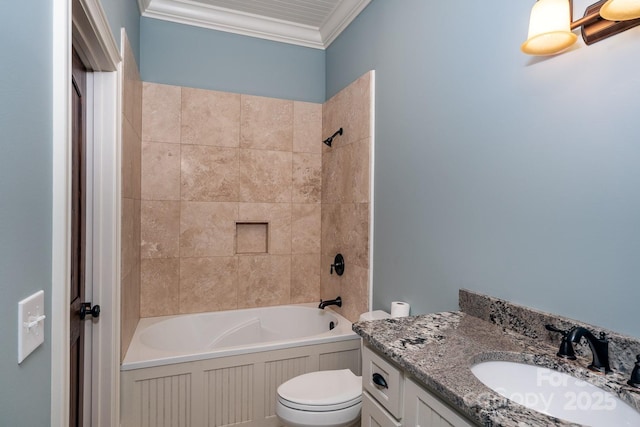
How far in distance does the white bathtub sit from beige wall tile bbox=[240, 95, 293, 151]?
4.38ft

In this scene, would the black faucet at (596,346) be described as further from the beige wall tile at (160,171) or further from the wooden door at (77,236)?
the beige wall tile at (160,171)

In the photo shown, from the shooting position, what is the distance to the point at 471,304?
4.90 feet

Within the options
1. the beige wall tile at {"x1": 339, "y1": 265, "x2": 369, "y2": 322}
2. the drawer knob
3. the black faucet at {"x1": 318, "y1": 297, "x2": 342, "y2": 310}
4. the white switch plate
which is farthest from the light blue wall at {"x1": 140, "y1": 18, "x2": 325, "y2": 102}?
the drawer knob

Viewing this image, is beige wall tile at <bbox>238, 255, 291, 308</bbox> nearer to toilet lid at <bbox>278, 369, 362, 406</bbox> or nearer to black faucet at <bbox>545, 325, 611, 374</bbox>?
toilet lid at <bbox>278, 369, 362, 406</bbox>

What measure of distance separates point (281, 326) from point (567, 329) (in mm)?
2151

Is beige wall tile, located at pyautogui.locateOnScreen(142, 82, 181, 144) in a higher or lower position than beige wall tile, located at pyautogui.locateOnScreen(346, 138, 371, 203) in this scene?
higher

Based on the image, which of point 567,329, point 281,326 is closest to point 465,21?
point 567,329

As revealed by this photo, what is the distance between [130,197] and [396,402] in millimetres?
1794

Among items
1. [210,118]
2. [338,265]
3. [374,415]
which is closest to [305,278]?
[338,265]

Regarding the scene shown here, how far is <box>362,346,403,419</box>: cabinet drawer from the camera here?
1.15 metres

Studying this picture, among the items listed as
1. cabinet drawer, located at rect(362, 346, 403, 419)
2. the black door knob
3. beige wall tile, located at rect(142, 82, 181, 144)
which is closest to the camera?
cabinet drawer, located at rect(362, 346, 403, 419)

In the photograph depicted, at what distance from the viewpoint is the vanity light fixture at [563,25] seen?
3.32ft

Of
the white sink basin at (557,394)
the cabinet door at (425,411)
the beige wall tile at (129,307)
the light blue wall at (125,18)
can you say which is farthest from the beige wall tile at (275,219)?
the white sink basin at (557,394)

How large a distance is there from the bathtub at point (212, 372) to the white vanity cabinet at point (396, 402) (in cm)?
88
